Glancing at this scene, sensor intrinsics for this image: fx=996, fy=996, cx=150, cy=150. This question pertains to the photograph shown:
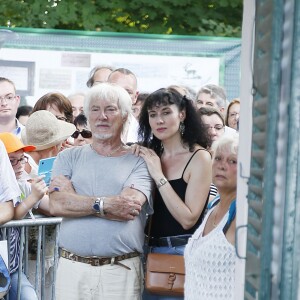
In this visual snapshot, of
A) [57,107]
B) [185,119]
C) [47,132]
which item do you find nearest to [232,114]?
[57,107]

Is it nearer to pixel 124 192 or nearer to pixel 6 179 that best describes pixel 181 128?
pixel 124 192

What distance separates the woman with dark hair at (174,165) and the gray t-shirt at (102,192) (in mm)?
88

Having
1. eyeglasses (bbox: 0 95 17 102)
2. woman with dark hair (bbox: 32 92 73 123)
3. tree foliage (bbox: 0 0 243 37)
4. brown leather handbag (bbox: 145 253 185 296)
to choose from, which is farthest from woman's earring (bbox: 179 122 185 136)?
tree foliage (bbox: 0 0 243 37)

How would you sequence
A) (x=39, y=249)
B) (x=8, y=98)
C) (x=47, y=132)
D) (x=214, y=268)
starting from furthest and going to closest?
(x=8, y=98), (x=47, y=132), (x=39, y=249), (x=214, y=268)

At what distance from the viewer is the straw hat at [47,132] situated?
739 centimetres

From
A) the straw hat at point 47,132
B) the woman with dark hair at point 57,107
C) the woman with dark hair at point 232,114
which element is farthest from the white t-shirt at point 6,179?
the woman with dark hair at point 232,114

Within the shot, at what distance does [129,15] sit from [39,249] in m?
10.5

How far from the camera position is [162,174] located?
5.67 meters

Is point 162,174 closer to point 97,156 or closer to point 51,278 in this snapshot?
point 97,156

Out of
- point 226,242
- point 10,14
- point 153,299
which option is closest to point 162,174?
point 153,299

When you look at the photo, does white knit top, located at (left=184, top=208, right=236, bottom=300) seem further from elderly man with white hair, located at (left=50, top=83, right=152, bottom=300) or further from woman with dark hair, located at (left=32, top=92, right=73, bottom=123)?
woman with dark hair, located at (left=32, top=92, right=73, bottom=123)

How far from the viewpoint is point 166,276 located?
5.53 meters

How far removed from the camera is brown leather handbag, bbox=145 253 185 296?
5.51 m

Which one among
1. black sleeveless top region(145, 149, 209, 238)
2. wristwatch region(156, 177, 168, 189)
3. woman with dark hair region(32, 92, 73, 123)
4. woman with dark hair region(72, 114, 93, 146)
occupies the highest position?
woman with dark hair region(32, 92, 73, 123)
